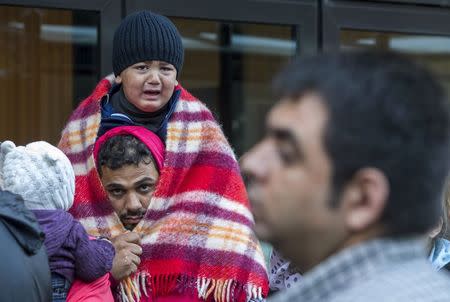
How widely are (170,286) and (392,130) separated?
1.88 m

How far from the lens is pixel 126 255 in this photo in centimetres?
318

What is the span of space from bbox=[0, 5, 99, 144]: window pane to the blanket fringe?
103 inches

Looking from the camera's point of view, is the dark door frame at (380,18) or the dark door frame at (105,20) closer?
the dark door frame at (105,20)

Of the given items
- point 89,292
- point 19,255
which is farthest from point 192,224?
point 19,255

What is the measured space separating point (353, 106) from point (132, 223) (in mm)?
1993

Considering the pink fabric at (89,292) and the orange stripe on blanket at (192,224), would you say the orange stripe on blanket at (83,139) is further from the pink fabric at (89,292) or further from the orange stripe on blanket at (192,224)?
the pink fabric at (89,292)

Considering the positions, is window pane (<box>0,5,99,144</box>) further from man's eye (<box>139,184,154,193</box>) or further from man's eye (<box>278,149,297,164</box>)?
man's eye (<box>278,149,297,164</box>)

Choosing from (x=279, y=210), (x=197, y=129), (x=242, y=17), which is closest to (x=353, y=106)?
(x=279, y=210)

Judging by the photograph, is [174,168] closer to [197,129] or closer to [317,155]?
[197,129]

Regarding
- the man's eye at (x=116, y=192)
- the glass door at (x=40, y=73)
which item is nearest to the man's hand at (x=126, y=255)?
the man's eye at (x=116, y=192)

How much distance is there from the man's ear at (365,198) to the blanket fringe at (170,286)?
1793 mm

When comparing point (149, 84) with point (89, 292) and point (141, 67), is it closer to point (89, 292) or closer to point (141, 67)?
point (141, 67)

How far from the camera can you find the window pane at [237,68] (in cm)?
619

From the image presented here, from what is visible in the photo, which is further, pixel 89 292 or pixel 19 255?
pixel 89 292
